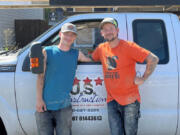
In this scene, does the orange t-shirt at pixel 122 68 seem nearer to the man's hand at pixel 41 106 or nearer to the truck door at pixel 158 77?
the truck door at pixel 158 77

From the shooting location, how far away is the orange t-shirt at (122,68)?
284cm

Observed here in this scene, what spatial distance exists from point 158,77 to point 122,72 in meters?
0.68

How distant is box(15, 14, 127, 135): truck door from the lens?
130 inches

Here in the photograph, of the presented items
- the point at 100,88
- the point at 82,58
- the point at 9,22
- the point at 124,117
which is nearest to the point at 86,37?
the point at 82,58

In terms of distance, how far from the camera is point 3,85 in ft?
11.0

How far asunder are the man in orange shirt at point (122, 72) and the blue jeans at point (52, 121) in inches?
20.4

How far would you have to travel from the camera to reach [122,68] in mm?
2857

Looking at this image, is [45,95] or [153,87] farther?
[153,87]

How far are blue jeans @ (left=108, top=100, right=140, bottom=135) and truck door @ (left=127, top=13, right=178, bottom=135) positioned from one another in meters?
0.44

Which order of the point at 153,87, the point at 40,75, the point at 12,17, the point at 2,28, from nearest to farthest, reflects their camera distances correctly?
the point at 40,75
the point at 153,87
the point at 2,28
the point at 12,17

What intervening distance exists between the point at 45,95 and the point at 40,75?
224 mm

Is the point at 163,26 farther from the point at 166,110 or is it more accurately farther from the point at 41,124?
the point at 41,124

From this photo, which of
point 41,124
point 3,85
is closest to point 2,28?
point 3,85

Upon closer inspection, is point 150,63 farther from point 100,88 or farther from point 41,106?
point 41,106
